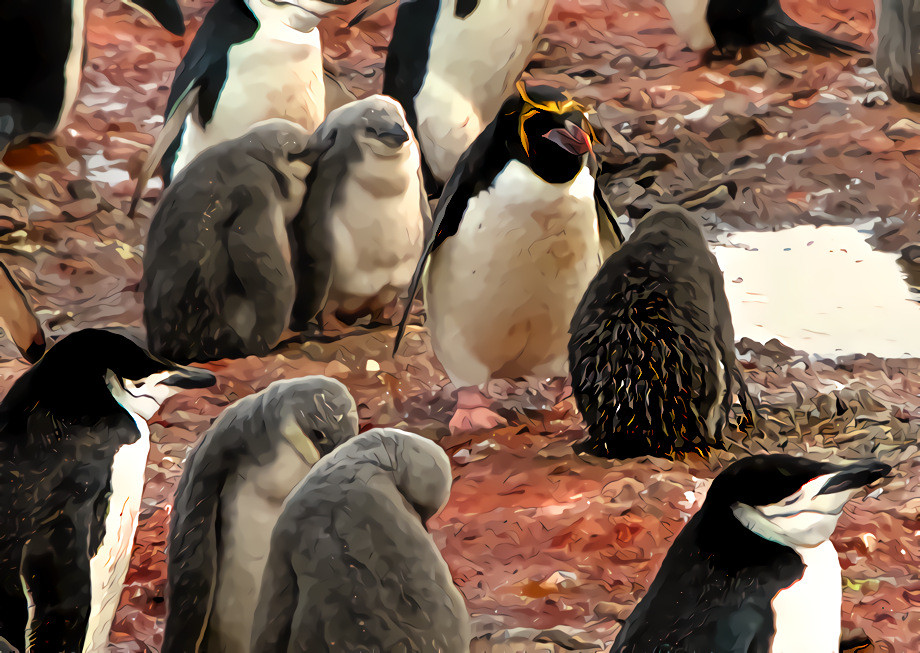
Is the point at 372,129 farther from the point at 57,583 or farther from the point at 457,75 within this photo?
the point at 57,583

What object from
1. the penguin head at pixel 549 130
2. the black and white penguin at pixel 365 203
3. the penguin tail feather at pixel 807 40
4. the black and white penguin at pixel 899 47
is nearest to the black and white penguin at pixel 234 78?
the black and white penguin at pixel 365 203

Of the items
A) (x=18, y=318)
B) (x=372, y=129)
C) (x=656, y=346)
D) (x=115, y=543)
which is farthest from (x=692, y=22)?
(x=115, y=543)

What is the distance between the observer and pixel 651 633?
1224mm

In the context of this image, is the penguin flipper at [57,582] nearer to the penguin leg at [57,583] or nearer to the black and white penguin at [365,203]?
the penguin leg at [57,583]

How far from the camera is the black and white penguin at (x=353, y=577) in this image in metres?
1.18

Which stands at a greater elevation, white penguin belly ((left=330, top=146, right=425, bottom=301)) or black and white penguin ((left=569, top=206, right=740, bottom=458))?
black and white penguin ((left=569, top=206, right=740, bottom=458))

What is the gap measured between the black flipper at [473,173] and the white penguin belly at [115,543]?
0.90m

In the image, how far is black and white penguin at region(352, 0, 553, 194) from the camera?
3.21 meters

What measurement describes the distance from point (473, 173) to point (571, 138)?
0.23 metres

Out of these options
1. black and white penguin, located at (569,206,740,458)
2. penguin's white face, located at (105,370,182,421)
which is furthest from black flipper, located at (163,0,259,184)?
penguin's white face, located at (105,370,182,421)

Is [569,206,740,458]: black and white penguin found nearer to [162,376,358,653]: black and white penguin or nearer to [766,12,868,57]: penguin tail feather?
[162,376,358,653]: black and white penguin

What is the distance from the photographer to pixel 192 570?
135 cm

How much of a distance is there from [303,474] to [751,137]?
93.3 inches

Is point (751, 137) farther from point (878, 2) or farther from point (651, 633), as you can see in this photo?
point (651, 633)
